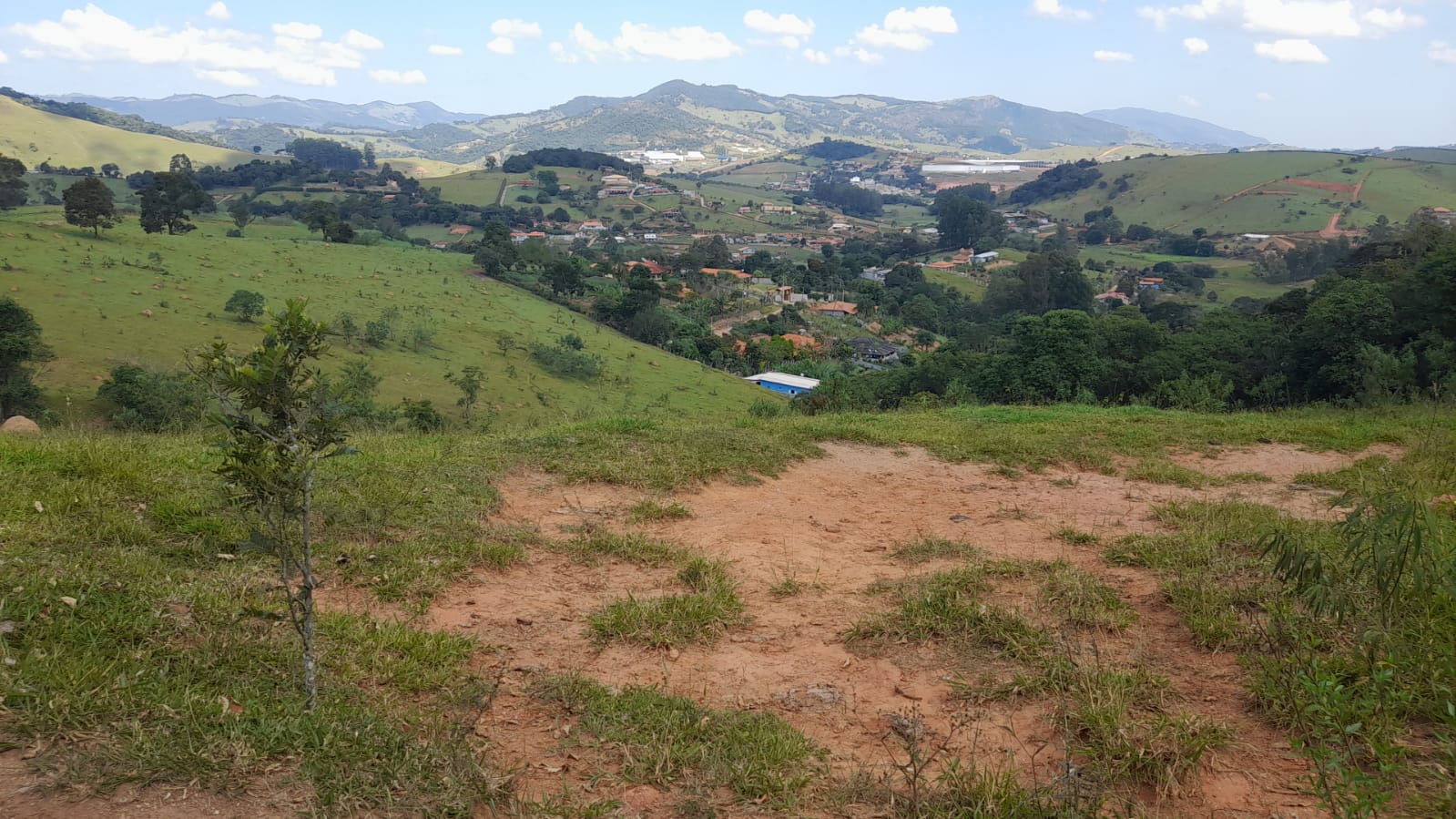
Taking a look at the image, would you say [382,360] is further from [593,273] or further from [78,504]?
[593,273]

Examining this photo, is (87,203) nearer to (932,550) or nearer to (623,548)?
(623,548)

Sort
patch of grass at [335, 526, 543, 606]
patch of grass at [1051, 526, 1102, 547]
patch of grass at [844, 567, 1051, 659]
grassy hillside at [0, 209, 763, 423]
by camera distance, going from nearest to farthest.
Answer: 1. patch of grass at [844, 567, 1051, 659]
2. patch of grass at [335, 526, 543, 606]
3. patch of grass at [1051, 526, 1102, 547]
4. grassy hillside at [0, 209, 763, 423]

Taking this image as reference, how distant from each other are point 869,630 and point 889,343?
54.3m

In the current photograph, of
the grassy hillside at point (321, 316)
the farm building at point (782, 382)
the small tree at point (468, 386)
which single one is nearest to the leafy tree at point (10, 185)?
the grassy hillside at point (321, 316)

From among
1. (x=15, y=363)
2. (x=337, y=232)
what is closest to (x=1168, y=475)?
(x=15, y=363)

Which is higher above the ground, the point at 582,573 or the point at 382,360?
the point at 582,573

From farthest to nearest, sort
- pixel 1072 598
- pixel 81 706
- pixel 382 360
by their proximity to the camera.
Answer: pixel 382 360
pixel 1072 598
pixel 81 706

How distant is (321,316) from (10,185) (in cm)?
3791

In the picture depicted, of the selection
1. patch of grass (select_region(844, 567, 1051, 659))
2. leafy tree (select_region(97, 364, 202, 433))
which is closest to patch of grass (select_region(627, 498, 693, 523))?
patch of grass (select_region(844, 567, 1051, 659))

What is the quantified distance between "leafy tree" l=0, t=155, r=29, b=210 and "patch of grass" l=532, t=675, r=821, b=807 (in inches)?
2812

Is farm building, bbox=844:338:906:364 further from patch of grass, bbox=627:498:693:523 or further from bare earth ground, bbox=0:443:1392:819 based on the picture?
patch of grass, bbox=627:498:693:523

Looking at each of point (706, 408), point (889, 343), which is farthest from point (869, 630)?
point (889, 343)

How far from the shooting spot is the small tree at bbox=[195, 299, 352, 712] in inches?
110

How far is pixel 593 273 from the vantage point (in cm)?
6506
